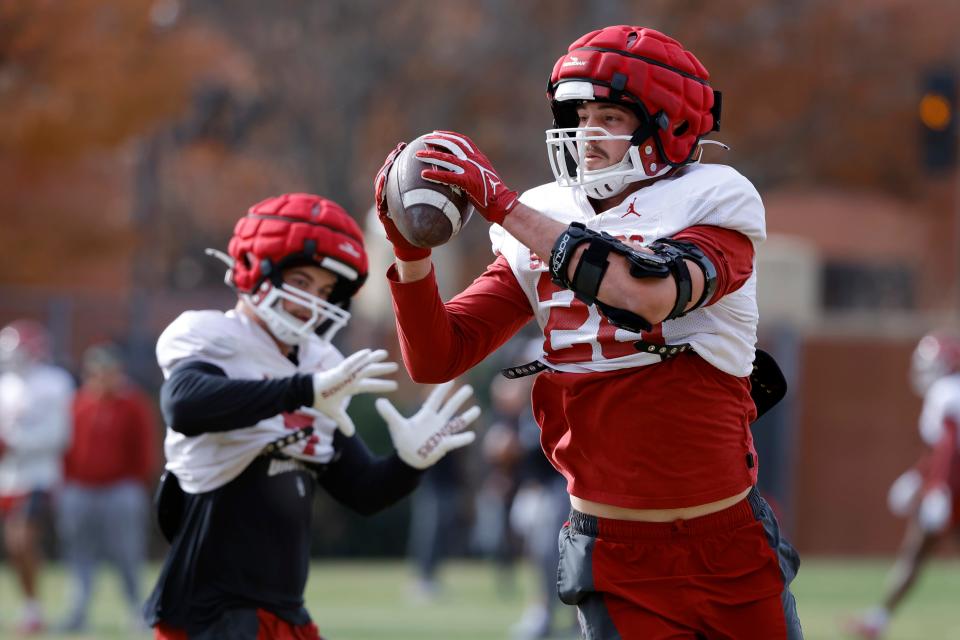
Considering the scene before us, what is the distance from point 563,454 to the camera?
4.21m

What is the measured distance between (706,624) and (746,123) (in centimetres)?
2209

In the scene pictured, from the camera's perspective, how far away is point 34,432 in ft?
38.7

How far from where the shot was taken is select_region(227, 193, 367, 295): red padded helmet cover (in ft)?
16.8

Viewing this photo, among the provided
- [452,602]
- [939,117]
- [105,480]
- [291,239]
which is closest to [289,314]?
[291,239]

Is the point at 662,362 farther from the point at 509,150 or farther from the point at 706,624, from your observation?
the point at 509,150

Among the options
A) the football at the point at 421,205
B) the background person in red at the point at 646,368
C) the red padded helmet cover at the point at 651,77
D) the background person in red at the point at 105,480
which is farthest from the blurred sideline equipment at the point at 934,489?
the football at the point at 421,205

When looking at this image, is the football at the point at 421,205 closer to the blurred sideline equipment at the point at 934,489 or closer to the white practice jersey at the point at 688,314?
the white practice jersey at the point at 688,314

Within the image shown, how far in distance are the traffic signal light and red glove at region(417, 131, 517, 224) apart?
474 inches

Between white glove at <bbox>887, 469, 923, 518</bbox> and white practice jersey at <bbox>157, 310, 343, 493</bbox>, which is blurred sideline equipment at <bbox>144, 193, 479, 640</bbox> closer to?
white practice jersey at <bbox>157, 310, 343, 493</bbox>

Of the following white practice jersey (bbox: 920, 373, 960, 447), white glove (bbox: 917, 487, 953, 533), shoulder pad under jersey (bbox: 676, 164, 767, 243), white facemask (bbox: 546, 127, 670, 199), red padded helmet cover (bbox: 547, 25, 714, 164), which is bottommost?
white glove (bbox: 917, 487, 953, 533)

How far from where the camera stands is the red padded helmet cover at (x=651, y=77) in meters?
4.11

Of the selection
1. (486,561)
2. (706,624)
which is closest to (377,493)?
(706,624)

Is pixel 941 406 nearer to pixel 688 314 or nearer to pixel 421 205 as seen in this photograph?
pixel 688 314

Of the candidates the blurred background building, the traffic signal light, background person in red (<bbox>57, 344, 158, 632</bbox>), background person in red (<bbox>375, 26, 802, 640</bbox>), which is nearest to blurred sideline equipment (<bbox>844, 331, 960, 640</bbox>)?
the traffic signal light
